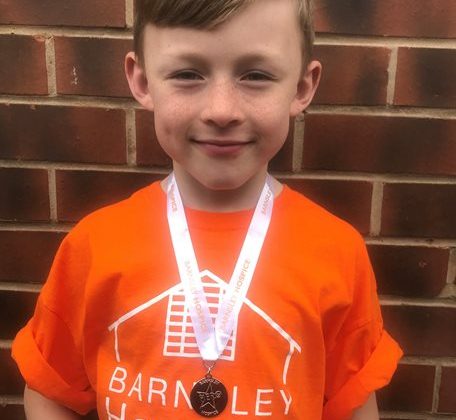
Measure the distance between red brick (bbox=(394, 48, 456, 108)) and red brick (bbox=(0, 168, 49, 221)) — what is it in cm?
98

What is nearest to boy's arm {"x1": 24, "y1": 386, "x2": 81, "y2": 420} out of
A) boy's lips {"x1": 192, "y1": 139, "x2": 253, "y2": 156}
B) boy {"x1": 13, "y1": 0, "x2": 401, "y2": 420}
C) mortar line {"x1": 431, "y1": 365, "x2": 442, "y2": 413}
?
boy {"x1": 13, "y1": 0, "x2": 401, "y2": 420}

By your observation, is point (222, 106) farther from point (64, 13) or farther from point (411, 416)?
point (411, 416)

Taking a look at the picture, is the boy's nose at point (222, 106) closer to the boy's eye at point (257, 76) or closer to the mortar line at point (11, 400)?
the boy's eye at point (257, 76)

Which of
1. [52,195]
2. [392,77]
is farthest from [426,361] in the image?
[52,195]

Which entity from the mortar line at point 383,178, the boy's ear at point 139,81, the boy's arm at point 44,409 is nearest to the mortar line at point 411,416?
the mortar line at point 383,178

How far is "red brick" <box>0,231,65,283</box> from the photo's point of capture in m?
1.84

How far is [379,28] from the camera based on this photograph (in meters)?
1.67

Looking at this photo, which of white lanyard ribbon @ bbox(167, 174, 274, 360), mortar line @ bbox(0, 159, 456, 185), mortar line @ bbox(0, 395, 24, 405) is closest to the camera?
white lanyard ribbon @ bbox(167, 174, 274, 360)

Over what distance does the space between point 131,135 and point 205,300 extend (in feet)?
1.98

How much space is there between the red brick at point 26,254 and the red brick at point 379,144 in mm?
745

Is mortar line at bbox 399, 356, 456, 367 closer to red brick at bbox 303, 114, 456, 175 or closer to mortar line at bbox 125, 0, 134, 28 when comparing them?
red brick at bbox 303, 114, 456, 175

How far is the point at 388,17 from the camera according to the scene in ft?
5.46

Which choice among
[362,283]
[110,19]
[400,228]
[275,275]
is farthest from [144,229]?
[400,228]

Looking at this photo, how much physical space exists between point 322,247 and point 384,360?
11.7 inches
